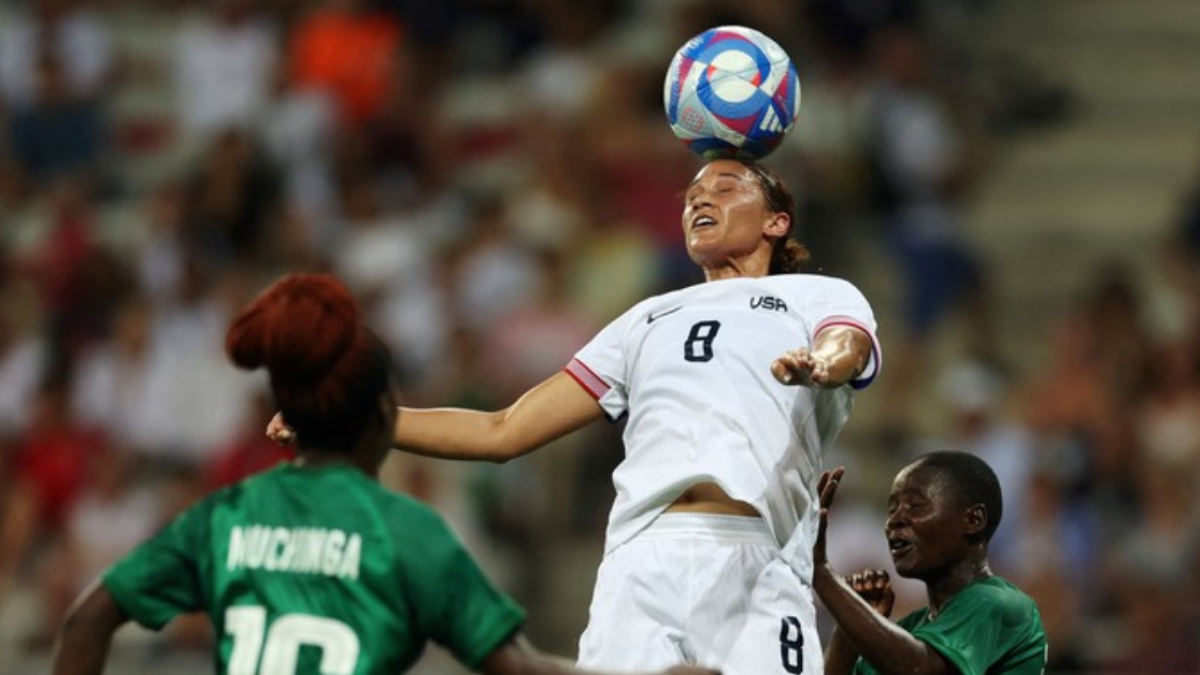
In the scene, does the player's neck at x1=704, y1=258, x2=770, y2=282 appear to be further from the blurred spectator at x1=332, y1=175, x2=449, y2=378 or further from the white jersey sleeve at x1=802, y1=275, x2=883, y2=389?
the blurred spectator at x1=332, y1=175, x2=449, y2=378

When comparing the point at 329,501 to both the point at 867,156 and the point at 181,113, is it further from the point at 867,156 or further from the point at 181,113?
the point at 181,113

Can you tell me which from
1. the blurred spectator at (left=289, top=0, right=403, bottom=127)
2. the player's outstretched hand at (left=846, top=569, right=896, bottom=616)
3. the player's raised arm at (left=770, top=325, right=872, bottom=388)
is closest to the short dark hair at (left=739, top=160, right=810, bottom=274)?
the player's raised arm at (left=770, top=325, right=872, bottom=388)

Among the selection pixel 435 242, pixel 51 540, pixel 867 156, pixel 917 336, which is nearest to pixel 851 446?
pixel 917 336

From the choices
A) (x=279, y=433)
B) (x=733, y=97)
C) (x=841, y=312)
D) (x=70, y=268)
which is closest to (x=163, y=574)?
(x=279, y=433)

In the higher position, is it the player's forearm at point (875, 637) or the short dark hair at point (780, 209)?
the short dark hair at point (780, 209)

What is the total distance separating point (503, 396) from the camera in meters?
12.6

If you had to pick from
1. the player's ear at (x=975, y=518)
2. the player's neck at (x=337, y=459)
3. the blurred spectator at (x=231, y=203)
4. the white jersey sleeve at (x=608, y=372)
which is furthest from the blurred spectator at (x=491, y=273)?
the player's neck at (x=337, y=459)

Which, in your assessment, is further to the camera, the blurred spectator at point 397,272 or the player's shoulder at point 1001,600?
the blurred spectator at point 397,272

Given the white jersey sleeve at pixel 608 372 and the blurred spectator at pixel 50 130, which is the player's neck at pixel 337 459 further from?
the blurred spectator at pixel 50 130

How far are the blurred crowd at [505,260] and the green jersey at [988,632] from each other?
5040 millimetres

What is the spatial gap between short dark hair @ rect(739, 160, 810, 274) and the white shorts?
0.88 m

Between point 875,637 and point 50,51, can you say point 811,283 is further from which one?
point 50,51

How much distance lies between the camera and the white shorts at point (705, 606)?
19.6 ft

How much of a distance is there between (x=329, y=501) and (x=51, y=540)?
8.71 meters
